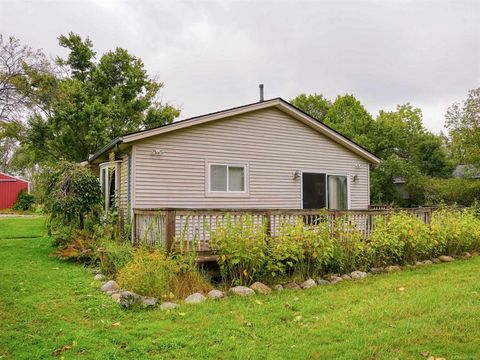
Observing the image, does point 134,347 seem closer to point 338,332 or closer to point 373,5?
point 338,332

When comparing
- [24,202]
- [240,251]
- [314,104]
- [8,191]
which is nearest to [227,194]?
[240,251]

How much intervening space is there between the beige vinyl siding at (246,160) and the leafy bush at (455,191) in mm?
11209

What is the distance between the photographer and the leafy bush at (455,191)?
21.3m

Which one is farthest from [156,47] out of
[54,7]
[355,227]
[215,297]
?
[215,297]

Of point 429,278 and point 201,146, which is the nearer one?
point 429,278

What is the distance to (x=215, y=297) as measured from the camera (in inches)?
224

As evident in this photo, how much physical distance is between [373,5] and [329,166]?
4874mm

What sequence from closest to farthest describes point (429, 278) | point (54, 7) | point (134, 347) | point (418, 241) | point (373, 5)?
1. point (134, 347)
2. point (429, 278)
3. point (418, 241)
4. point (373, 5)
5. point (54, 7)

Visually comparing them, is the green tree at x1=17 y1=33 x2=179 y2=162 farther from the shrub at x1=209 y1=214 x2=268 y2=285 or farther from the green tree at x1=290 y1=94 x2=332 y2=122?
the green tree at x1=290 y1=94 x2=332 y2=122

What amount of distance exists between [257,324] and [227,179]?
19.9 feet

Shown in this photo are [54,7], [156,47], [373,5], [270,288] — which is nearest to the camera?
[270,288]

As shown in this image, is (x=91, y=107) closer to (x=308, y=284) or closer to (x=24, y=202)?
(x=24, y=202)

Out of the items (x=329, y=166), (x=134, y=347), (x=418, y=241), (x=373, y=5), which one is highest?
(x=373, y=5)

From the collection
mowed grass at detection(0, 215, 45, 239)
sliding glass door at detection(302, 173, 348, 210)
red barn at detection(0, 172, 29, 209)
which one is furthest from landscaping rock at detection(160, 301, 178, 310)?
red barn at detection(0, 172, 29, 209)
